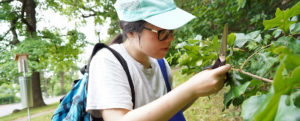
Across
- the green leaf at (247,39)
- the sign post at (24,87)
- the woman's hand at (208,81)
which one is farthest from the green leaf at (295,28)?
the sign post at (24,87)

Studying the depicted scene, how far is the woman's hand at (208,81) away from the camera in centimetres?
74

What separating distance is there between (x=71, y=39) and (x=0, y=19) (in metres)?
3.15

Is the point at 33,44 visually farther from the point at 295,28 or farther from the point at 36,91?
the point at 295,28

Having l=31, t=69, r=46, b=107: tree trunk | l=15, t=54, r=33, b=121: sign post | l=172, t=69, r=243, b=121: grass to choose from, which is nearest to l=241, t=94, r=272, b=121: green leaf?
l=172, t=69, r=243, b=121: grass

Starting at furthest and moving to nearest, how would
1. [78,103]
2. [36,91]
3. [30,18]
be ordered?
[36,91] < [30,18] < [78,103]

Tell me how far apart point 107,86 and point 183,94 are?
367mm

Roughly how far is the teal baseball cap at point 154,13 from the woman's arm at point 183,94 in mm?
353

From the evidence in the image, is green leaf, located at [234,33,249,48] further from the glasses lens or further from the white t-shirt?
the white t-shirt

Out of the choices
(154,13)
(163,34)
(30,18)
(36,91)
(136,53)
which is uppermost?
(30,18)

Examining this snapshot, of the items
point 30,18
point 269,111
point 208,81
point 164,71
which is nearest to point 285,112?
point 269,111

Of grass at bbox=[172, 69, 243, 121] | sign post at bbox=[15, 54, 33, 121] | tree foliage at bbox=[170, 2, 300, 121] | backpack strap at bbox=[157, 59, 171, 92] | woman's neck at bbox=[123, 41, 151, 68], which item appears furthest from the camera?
sign post at bbox=[15, 54, 33, 121]

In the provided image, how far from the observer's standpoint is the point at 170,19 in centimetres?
105

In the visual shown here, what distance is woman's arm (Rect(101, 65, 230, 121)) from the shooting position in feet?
2.47

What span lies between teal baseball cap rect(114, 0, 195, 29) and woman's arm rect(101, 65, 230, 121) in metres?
0.35
